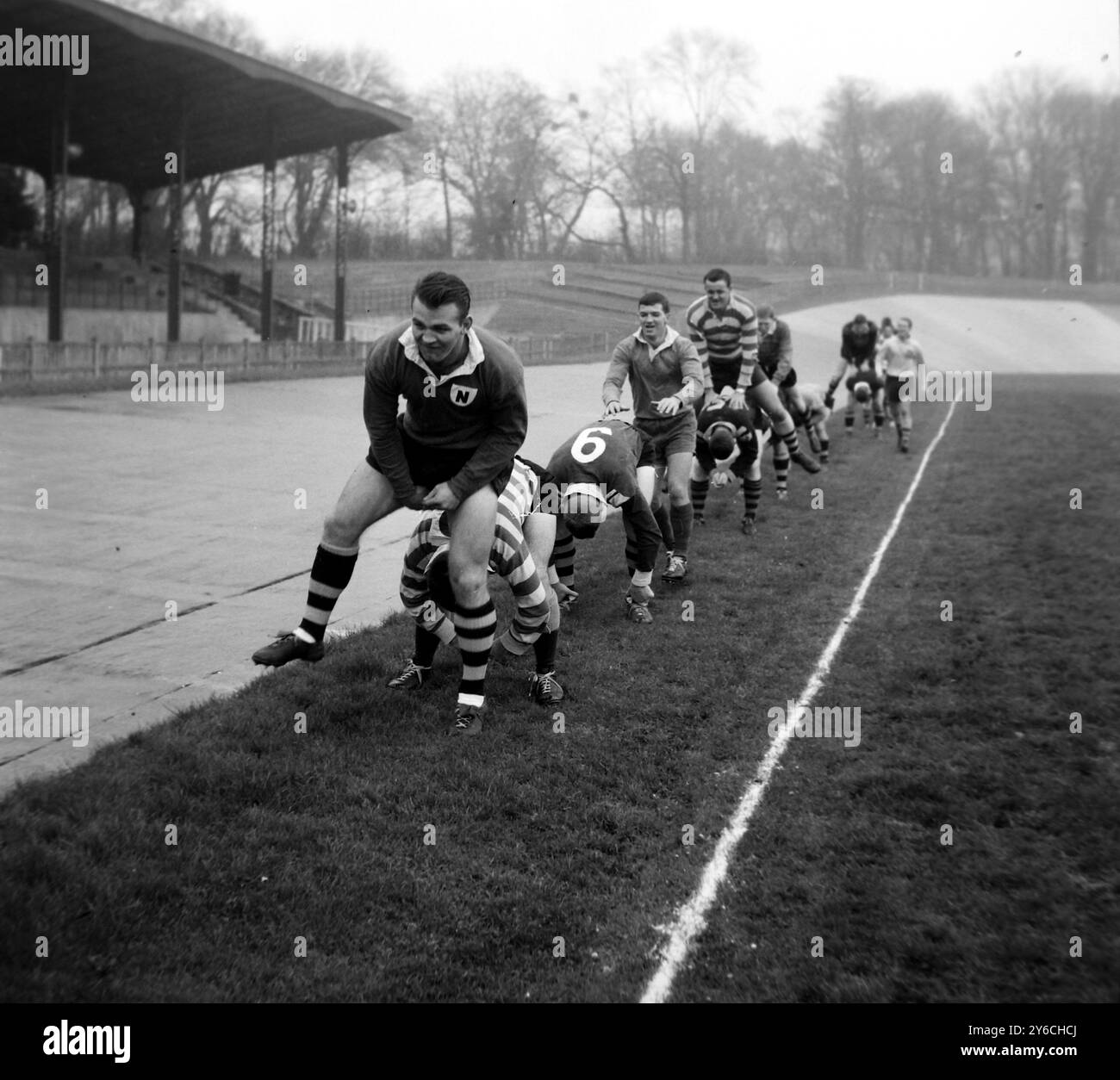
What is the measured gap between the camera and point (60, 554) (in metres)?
9.47

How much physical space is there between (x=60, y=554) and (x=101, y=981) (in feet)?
21.6

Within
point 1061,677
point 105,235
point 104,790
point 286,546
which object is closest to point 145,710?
point 104,790

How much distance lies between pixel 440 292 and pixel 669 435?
4929mm

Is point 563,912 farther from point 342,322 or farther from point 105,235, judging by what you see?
point 105,235

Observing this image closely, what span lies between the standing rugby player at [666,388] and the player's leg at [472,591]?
3949 millimetres

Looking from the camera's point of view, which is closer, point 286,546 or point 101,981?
point 101,981

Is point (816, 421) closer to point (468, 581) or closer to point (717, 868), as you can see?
point (468, 581)

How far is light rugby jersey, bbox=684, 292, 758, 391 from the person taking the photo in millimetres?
11953

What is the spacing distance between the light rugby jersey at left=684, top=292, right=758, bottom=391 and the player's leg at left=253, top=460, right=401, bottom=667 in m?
6.64

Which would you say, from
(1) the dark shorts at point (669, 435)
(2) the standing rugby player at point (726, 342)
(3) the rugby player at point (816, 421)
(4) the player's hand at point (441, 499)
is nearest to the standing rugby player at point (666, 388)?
(1) the dark shorts at point (669, 435)

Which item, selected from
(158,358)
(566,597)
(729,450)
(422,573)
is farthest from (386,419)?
(158,358)

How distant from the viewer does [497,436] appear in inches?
234

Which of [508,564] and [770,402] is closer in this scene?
[508,564]

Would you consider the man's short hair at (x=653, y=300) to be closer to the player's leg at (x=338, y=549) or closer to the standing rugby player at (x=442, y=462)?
the standing rugby player at (x=442, y=462)
